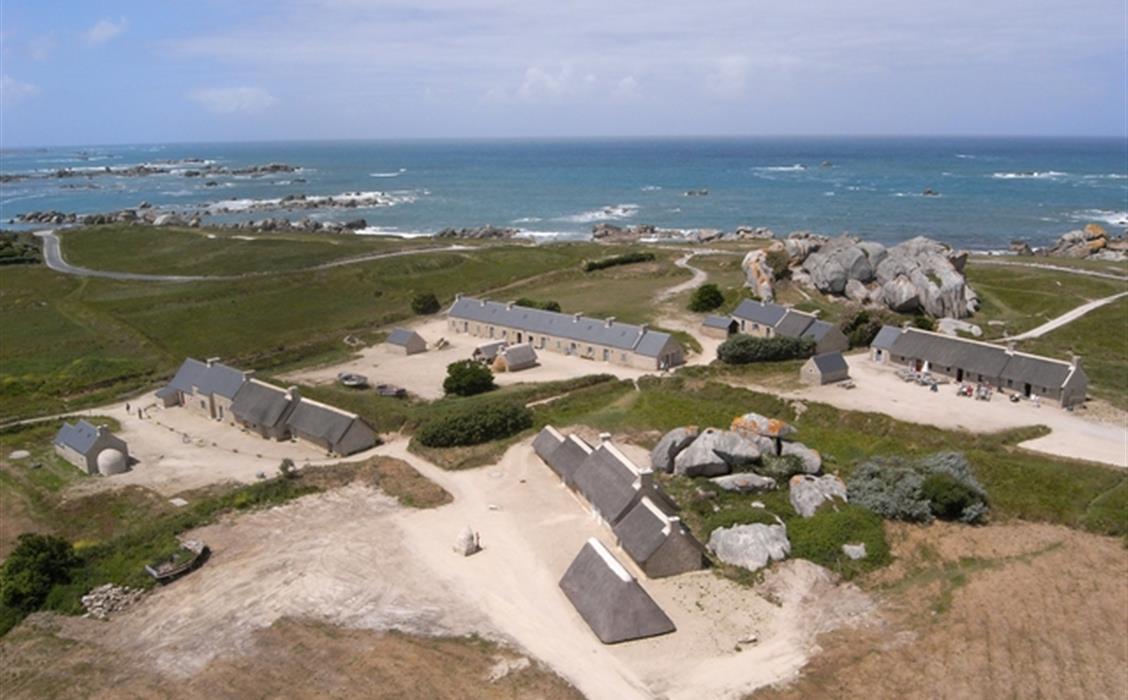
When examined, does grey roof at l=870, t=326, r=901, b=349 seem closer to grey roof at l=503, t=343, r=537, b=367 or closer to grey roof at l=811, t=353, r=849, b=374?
grey roof at l=811, t=353, r=849, b=374

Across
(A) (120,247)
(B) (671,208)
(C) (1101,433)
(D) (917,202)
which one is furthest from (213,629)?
(D) (917,202)

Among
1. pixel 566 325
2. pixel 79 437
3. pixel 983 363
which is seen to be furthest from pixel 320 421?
pixel 983 363

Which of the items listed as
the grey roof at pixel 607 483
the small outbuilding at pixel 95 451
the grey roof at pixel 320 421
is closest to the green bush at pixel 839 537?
the grey roof at pixel 607 483

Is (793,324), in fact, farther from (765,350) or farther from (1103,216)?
(1103,216)

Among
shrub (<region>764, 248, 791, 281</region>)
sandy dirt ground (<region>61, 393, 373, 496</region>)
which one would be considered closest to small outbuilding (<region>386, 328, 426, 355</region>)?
sandy dirt ground (<region>61, 393, 373, 496</region>)

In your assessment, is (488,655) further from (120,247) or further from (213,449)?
(120,247)
